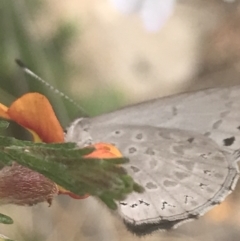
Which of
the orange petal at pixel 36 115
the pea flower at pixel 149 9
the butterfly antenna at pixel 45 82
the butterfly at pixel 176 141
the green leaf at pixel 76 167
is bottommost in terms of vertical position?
the green leaf at pixel 76 167

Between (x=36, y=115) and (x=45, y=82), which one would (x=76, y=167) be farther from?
(x=45, y=82)

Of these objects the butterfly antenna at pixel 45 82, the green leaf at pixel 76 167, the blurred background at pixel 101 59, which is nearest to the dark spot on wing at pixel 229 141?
the blurred background at pixel 101 59

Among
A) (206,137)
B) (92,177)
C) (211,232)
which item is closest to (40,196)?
(92,177)

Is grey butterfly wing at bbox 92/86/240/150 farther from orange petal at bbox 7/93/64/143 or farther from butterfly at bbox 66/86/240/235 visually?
orange petal at bbox 7/93/64/143

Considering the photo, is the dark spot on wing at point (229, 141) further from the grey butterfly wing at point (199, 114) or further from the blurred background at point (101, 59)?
the blurred background at point (101, 59)

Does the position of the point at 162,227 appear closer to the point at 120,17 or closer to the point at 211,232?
the point at 211,232

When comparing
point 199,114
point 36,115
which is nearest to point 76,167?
point 36,115
